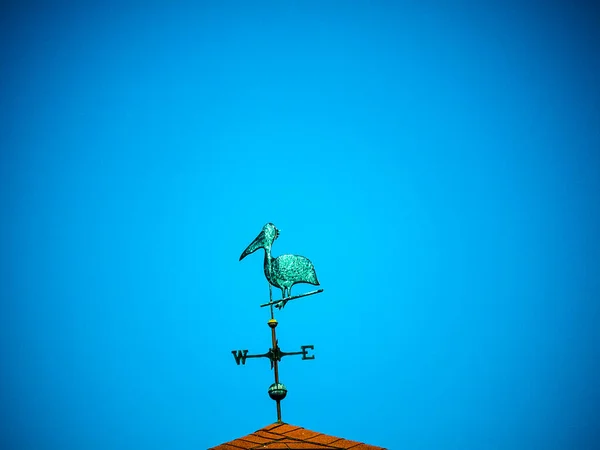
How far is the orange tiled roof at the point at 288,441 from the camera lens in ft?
13.0

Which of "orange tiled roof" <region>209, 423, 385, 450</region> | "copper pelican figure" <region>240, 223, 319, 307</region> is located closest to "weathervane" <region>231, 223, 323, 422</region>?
"copper pelican figure" <region>240, 223, 319, 307</region>

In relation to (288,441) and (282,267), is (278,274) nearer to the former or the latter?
(282,267)

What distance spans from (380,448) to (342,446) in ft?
0.97

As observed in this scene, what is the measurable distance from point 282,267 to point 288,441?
1.47m

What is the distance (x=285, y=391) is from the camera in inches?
176

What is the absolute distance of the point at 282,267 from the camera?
15.8 ft

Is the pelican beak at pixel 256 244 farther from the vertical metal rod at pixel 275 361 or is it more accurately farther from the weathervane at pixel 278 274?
the vertical metal rod at pixel 275 361

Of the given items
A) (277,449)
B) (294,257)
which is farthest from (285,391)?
(294,257)

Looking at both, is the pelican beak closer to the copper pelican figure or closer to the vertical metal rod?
the copper pelican figure

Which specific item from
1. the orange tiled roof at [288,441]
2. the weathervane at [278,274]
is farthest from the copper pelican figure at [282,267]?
the orange tiled roof at [288,441]

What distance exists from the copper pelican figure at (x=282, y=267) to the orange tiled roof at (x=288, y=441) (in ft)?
3.52

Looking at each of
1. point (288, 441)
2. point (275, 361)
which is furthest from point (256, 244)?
point (288, 441)

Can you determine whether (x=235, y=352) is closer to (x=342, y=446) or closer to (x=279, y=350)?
(x=279, y=350)

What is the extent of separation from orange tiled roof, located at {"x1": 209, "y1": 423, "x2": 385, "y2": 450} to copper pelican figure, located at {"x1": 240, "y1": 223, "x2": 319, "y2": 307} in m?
1.07
